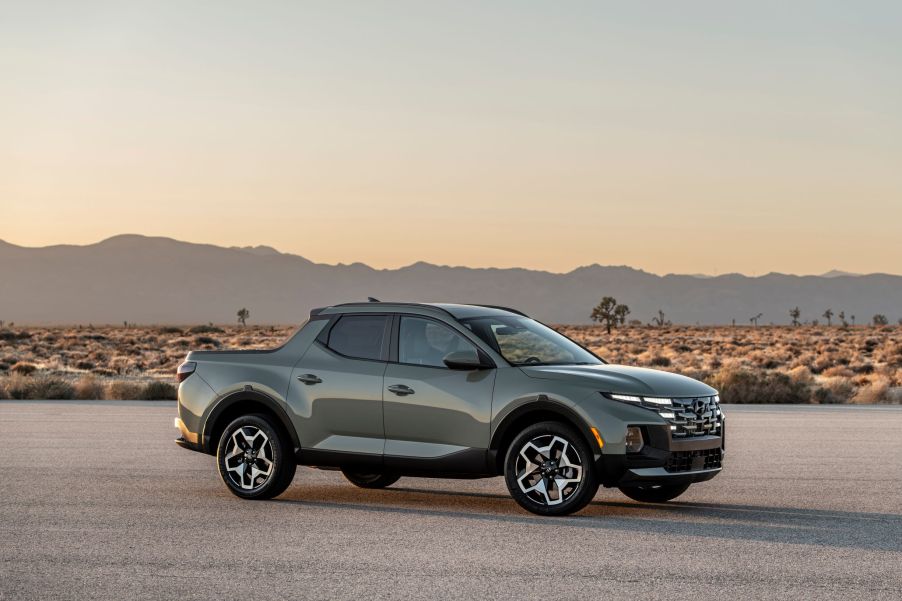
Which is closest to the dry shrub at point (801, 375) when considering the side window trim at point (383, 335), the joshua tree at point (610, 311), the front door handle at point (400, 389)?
the side window trim at point (383, 335)

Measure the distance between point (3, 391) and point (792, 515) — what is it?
87.0 ft

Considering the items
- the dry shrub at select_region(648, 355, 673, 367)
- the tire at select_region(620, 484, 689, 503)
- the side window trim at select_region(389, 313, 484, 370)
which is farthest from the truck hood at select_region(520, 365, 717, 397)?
the dry shrub at select_region(648, 355, 673, 367)

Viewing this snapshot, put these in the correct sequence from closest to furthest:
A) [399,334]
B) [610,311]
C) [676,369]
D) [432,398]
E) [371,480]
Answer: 1. [432,398]
2. [399,334]
3. [371,480]
4. [676,369]
5. [610,311]

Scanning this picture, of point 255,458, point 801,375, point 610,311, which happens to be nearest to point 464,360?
point 255,458

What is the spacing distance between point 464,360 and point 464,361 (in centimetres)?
1

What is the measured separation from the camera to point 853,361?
5831 centimetres

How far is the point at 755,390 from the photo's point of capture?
33.0 metres

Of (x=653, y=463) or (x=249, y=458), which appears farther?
(x=249, y=458)

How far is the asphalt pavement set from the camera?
28.9 feet

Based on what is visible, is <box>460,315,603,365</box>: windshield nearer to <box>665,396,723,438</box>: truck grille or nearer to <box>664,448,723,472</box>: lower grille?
Answer: <box>665,396,723,438</box>: truck grille

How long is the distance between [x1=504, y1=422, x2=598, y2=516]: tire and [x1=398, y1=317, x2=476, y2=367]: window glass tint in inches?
43.2

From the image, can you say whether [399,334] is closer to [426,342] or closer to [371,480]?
[426,342]

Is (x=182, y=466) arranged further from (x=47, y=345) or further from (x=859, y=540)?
(x=47, y=345)

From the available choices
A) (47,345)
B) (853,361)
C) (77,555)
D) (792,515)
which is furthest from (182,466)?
(47,345)
